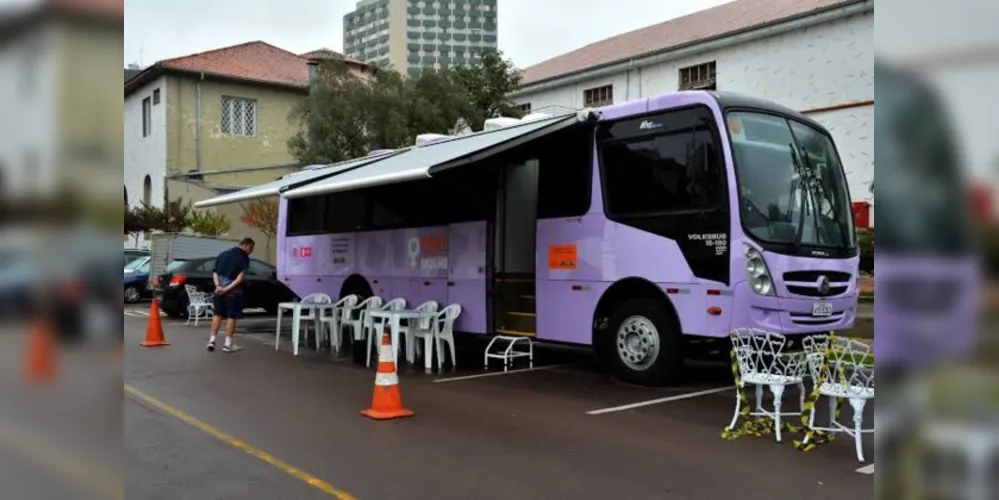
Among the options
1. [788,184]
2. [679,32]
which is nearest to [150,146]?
[679,32]

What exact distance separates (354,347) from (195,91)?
23635 mm

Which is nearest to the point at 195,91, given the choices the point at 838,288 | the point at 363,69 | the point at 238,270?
the point at 363,69

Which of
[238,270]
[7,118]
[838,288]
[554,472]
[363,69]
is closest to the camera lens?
[7,118]

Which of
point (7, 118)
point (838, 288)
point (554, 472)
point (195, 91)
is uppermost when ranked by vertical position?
point (195, 91)

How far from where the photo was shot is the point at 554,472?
227 inches

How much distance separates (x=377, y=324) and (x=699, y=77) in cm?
1551

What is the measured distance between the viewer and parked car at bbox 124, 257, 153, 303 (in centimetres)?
2300

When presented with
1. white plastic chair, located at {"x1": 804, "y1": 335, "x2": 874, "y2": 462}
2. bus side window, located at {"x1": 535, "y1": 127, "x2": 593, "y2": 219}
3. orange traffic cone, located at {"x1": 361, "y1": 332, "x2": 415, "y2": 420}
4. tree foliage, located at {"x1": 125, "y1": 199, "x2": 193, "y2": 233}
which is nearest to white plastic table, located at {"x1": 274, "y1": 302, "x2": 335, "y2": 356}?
bus side window, located at {"x1": 535, "y1": 127, "x2": 593, "y2": 219}

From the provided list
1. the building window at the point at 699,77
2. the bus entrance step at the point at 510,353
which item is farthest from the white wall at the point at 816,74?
the bus entrance step at the point at 510,353

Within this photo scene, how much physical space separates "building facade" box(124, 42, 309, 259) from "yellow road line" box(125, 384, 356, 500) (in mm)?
22341

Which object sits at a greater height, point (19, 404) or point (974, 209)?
point (974, 209)

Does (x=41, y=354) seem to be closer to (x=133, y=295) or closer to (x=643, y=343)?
(x=643, y=343)

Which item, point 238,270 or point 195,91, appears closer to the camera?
point 238,270

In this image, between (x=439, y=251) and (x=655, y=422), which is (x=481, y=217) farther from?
(x=655, y=422)
